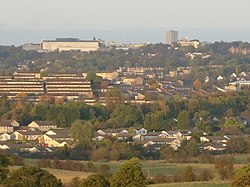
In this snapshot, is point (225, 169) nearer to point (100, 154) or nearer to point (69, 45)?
point (100, 154)

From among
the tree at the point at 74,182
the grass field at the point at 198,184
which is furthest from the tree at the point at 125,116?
the grass field at the point at 198,184

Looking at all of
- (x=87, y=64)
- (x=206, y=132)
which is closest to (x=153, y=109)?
(x=206, y=132)

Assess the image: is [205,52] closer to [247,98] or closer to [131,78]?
[131,78]

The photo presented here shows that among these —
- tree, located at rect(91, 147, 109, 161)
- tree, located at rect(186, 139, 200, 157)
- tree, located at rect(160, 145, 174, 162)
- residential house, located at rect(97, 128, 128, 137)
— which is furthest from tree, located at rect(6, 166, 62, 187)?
residential house, located at rect(97, 128, 128, 137)

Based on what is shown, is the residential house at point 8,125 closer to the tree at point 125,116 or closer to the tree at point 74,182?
the tree at point 125,116

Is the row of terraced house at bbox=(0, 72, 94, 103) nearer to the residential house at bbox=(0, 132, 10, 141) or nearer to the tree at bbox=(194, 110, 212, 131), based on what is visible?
the tree at bbox=(194, 110, 212, 131)

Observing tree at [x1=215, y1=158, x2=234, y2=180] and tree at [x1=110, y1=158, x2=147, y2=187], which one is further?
tree at [x1=215, y1=158, x2=234, y2=180]

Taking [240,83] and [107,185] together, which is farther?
[240,83]
